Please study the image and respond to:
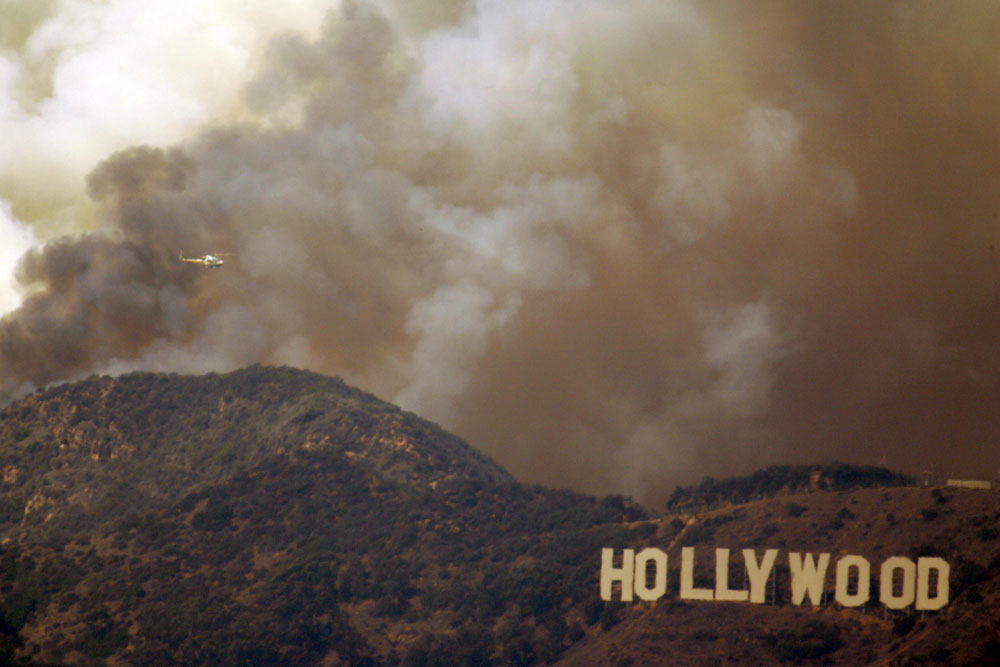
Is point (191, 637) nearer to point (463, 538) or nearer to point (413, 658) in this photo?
point (413, 658)

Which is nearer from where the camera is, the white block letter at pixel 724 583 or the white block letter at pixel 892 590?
the white block letter at pixel 892 590

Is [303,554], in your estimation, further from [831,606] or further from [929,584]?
[929,584]

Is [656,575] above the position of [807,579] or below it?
above

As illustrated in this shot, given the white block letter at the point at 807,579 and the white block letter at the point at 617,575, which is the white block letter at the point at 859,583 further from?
the white block letter at the point at 617,575

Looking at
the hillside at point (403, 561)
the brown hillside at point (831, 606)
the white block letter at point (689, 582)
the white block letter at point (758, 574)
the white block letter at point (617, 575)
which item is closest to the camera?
the brown hillside at point (831, 606)

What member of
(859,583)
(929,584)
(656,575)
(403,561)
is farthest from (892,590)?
(403,561)

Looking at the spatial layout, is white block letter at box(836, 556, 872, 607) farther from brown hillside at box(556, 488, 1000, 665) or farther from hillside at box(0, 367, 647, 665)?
hillside at box(0, 367, 647, 665)

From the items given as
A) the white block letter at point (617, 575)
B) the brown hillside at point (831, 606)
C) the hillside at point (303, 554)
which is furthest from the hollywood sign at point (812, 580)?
the hillside at point (303, 554)

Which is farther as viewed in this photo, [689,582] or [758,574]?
[689,582]
